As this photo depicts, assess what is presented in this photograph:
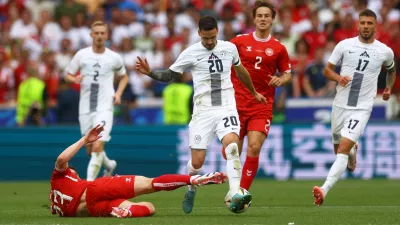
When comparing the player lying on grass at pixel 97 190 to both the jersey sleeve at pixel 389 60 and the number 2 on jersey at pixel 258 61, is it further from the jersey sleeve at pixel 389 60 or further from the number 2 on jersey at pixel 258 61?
the jersey sleeve at pixel 389 60

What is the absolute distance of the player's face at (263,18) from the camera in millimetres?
15156

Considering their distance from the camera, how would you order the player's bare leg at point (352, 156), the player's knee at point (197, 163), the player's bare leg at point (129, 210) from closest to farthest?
the player's bare leg at point (129, 210) < the player's knee at point (197, 163) < the player's bare leg at point (352, 156)

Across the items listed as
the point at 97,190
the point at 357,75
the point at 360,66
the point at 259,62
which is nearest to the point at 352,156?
the point at 357,75

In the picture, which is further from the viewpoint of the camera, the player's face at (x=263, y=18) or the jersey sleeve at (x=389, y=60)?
the jersey sleeve at (x=389, y=60)

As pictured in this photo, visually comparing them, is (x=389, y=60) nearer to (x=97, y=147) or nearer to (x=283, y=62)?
(x=283, y=62)

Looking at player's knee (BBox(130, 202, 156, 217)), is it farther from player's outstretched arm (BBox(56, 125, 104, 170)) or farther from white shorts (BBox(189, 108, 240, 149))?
white shorts (BBox(189, 108, 240, 149))

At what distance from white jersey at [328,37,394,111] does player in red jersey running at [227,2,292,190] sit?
3.04 ft

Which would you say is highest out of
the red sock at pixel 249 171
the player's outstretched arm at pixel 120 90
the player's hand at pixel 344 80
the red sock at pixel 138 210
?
the player's hand at pixel 344 80

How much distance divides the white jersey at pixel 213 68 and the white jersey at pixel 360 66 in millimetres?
2481

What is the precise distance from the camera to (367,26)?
50.3 ft

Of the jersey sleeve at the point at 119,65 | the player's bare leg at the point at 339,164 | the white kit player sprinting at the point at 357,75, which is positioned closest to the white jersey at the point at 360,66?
the white kit player sprinting at the point at 357,75

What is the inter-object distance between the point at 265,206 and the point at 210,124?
2.03 metres

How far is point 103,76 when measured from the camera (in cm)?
1852

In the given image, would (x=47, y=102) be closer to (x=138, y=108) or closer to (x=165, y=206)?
(x=138, y=108)
